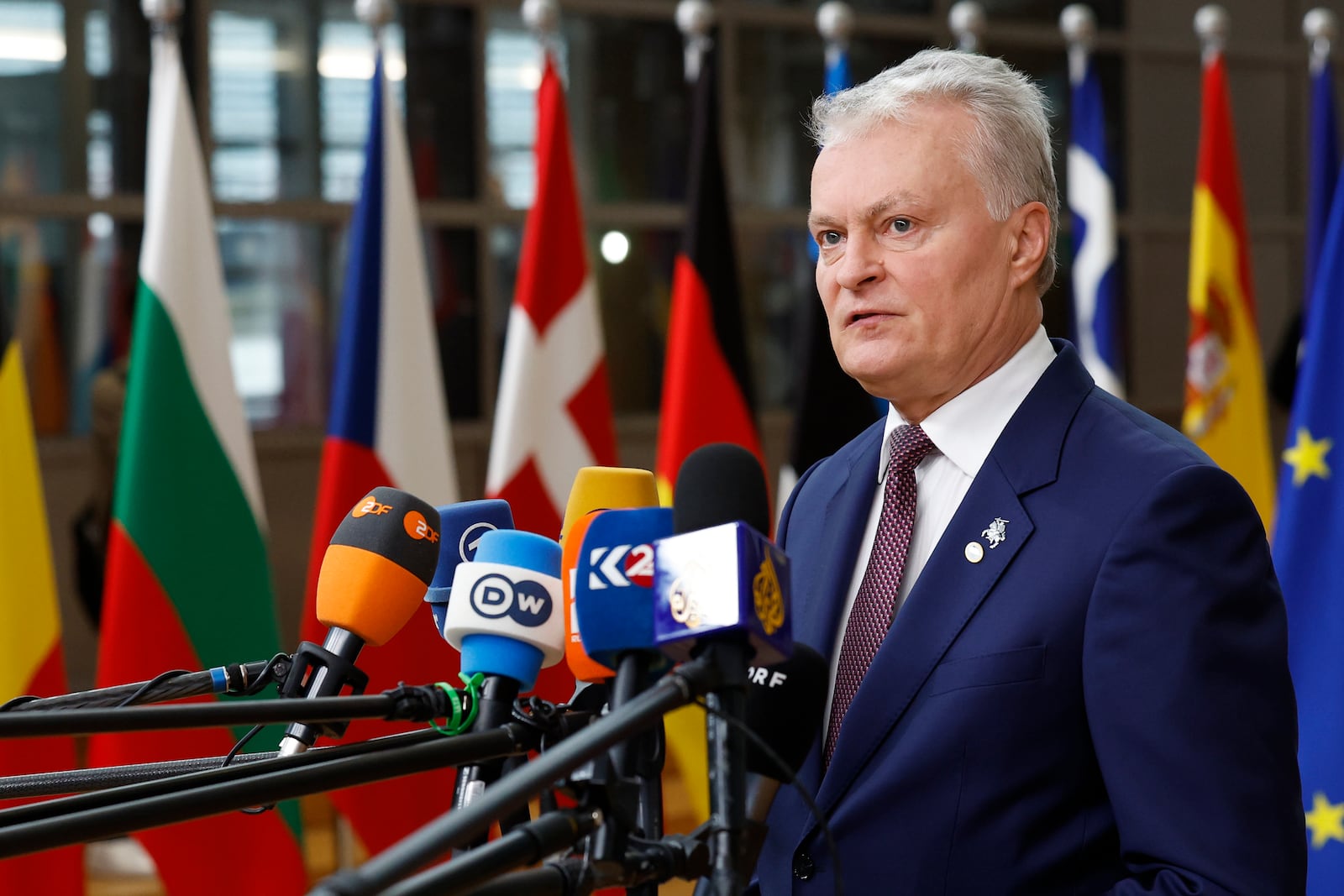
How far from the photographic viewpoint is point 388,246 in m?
3.27

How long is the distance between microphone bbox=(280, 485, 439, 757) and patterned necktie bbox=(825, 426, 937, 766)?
40 centimetres

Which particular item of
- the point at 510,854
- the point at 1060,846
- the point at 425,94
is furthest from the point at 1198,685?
the point at 425,94

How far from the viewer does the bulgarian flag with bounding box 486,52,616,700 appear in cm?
332

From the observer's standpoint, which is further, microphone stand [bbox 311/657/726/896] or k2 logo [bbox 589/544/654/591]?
k2 logo [bbox 589/544/654/591]

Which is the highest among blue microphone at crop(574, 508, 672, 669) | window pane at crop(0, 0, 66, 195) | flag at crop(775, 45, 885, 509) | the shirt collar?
window pane at crop(0, 0, 66, 195)

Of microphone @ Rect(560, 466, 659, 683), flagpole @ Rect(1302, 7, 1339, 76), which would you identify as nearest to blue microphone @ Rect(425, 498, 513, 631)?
microphone @ Rect(560, 466, 659, 683)

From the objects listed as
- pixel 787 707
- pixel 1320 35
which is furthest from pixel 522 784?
pixel 1320 35

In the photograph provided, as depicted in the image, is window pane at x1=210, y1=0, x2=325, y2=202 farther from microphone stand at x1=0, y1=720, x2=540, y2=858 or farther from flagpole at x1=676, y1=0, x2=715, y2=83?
microphone stand at x1=0, y1=720, x2=540, y2=858

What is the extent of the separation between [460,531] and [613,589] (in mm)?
421

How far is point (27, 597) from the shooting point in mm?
2865

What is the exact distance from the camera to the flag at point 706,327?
11.4 ft

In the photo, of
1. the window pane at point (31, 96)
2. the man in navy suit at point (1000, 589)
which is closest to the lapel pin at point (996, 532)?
the man in navy suit at point (1000, 589)

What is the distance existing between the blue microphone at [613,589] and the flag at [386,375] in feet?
7.60

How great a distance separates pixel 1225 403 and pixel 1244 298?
1.01 feet
